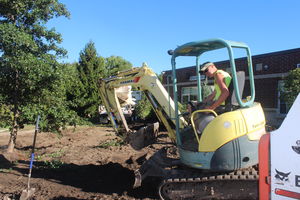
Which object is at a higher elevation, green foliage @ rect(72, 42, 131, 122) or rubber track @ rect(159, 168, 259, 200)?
green foliage @ rect(72, 42, 131, 122)

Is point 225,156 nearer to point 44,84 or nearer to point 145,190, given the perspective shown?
point 145,190

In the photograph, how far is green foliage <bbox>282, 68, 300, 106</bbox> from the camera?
1195 cm

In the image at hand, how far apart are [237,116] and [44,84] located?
576cm

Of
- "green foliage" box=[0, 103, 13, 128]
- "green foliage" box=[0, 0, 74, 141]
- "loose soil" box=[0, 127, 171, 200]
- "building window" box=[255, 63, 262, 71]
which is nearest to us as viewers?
"loose soil" box=[0, 127, 171, 200]

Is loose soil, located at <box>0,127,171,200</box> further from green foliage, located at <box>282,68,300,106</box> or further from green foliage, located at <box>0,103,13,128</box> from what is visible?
green foliage, located at <box>282,68,300,106</box>

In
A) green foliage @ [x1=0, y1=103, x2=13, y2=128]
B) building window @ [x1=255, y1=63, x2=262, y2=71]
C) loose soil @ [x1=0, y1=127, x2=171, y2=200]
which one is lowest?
loose soil @ [x1=0, y1=127, x2=171, y2=200]

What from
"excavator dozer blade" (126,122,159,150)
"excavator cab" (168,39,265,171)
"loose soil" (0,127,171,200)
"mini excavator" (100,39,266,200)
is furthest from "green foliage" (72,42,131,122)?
"excavator cab" (168,39,265,171)

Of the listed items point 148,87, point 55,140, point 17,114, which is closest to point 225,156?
point 148,87

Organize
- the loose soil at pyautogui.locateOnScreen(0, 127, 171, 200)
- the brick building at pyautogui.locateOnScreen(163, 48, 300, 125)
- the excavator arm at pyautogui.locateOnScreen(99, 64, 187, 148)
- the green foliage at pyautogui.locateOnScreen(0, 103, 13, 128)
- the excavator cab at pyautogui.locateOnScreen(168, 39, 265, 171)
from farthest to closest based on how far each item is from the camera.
A: the brick building at pyautogui.locateOnScreen(163, 48, 300, 125), the green foliage at pyautogui.locateOnScreen(0, 103, 13, 128), the excavator arm at pyautogui.locateOnScreen(99, 64, 187, 148), the loose soil at pyautogui.locateOnScreen(0, 127, 171, 200), the excavator cab at pyautogui.locateOnScreen(168, 39, 265, 171)

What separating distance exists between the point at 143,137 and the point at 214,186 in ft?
7.24

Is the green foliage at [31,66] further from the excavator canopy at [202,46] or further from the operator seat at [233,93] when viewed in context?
the operator seat at [233,93]

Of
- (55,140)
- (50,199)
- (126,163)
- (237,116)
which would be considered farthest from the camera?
(55,140)

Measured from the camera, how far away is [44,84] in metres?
7.89

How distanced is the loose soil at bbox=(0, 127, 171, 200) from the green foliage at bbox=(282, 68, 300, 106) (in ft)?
22.2
